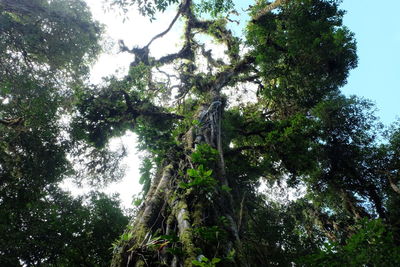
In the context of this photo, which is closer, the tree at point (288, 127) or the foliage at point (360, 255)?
the foliage at point (360, 255)

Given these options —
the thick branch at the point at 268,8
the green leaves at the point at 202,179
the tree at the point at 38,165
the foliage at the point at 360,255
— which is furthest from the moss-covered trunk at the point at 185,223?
the thick branch at the point at 268,8

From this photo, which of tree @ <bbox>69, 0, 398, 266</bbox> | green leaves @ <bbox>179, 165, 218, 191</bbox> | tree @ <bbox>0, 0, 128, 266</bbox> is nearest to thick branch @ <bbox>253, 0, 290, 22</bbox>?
tree @ <bbox>69, 0, 398, 266</bbox>

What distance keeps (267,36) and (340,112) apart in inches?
139

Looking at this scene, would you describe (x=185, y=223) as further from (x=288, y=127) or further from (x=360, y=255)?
(x=288, y=127)

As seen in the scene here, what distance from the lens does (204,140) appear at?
5.68 meters

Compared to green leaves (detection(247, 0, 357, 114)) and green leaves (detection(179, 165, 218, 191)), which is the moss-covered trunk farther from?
green leaves (detection(247, 0, 357, 114))

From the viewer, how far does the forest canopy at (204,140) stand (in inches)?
230

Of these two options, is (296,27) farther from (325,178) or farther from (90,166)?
(90,166)

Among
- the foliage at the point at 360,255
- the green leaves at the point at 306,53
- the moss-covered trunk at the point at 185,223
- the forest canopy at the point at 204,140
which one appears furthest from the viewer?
the green leaves at the point at 306,53

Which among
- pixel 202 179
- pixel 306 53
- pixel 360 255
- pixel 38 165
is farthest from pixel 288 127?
pixel 38 165

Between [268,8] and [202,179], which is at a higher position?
[268,8]

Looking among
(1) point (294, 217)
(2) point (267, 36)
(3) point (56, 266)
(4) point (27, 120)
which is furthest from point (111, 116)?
(1) point (294, 217)

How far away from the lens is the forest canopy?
583 centimetres

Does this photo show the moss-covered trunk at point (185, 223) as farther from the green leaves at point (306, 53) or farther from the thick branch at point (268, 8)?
the thick branch at point (268, 8)
